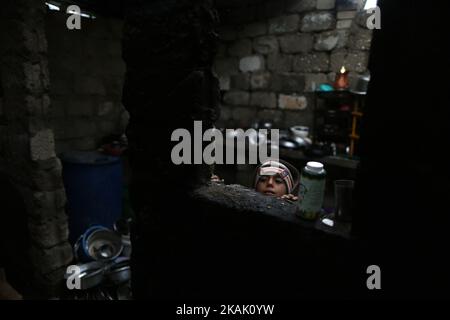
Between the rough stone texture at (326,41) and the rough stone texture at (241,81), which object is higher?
the rough stone texture at (326,41)

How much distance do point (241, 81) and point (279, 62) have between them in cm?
77

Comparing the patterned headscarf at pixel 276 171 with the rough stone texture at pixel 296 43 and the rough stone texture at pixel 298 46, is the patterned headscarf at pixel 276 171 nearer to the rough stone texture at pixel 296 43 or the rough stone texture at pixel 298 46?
the rough stone texture at pixel 298 46

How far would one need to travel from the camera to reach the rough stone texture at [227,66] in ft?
17.4

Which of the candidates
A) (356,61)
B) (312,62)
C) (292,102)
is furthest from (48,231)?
(356,61)

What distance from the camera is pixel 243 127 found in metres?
5.35

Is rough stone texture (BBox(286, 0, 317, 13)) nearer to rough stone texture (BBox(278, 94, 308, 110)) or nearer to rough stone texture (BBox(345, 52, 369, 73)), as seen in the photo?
rough stone texture (BBox(345, 52, 369, 73))

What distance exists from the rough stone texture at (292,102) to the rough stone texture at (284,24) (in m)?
1.05

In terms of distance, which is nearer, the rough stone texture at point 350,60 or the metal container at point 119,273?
the metal container at point 119,273

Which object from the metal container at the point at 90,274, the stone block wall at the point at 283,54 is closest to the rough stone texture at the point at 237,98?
the stone block wall at the point at 283,54

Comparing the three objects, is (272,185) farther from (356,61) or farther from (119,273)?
(356,61)

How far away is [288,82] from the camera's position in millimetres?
4836

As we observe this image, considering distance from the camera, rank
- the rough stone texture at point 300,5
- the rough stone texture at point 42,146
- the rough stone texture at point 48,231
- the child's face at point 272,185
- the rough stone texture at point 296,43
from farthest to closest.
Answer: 1. the rough stone texture at point 296,43
2. the rough stone texture at point 300,5
3. the rough stone texture at point 48,231
4. the rough stone texture at point 42,146
5. the child's face at point 272,185
